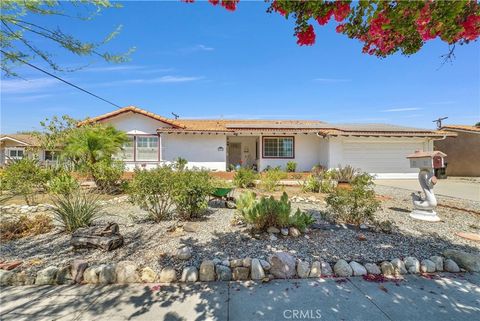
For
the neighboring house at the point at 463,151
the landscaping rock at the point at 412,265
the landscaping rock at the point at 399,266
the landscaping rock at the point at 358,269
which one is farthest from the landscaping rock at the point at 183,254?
the neighboring house at the point at 463,151

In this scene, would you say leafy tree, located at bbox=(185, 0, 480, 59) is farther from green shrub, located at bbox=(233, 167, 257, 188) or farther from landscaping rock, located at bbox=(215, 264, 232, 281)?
green shrub, located at bbox=(233, 167, 257, 188)

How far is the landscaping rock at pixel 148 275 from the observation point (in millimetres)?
3539

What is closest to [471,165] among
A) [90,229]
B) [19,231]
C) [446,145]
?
[446,145]

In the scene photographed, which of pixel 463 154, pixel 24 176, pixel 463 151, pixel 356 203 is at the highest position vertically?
pixel 463 151

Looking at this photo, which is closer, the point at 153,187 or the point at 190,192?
the point at 153,187

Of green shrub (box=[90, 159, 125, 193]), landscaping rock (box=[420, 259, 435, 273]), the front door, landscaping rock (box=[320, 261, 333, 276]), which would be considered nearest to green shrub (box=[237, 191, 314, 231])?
landscaping rock (box=[320, 261, 333, 276])

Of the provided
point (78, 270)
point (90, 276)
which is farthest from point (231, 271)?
point (78, 270)

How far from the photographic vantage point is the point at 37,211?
7656 mm

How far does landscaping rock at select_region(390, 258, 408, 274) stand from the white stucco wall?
13607mm

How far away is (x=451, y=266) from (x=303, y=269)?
93.4 inches

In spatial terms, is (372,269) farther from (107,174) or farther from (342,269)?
(107,174)

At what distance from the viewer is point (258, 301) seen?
3043mm

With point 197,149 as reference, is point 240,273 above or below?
below

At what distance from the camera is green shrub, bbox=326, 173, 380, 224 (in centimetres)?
550
